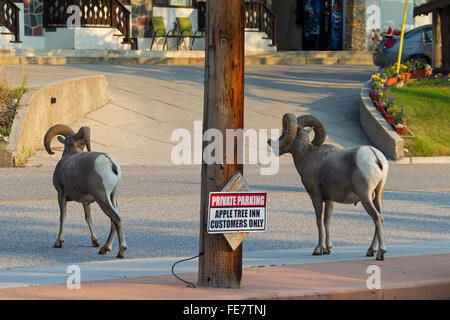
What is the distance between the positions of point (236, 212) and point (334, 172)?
80.8 inches

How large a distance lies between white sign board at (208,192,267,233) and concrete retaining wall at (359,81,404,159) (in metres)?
13.4

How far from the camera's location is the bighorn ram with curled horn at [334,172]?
9.06 meters

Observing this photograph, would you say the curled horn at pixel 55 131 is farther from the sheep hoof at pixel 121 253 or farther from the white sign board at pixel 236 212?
the white sign board at pixel 236 212

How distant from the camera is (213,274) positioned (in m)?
7.59

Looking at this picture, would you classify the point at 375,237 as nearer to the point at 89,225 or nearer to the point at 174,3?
the point at 89,225

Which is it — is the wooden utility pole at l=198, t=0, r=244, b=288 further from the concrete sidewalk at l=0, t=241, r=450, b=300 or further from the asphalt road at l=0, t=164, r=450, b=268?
the asphalt road at l=0, t=164, r=450, b=268

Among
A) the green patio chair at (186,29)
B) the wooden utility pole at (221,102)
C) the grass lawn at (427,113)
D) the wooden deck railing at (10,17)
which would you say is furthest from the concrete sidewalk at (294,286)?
the green patio chair at (186,29)

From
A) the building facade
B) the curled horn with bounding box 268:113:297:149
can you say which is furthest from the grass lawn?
the building facade

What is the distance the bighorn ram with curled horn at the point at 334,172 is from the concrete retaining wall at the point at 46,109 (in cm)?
949

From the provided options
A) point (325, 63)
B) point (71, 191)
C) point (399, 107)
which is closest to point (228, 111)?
point (71, 191)

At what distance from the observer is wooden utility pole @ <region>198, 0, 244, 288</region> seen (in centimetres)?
746

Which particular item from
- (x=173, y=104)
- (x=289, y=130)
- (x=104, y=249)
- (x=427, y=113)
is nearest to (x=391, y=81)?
(x=427, y=113)
